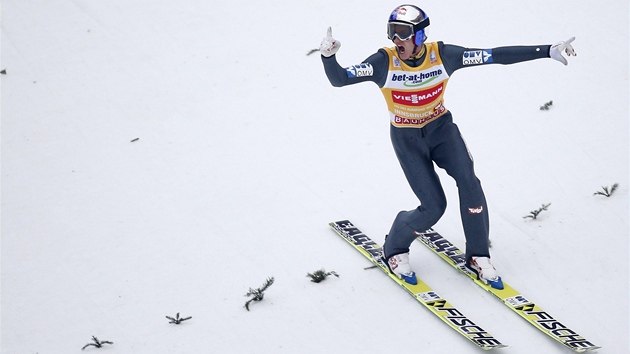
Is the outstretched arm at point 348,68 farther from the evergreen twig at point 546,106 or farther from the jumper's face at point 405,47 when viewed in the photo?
the evergreen twig at point 546,106

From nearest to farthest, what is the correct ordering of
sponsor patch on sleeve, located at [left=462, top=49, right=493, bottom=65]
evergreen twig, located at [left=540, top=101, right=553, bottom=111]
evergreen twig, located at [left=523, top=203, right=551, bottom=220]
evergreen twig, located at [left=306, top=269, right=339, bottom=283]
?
sponsor patch on sleeve, located at [left=462, top=49, right=493, bottom=65], evergreen twig, located at [left=306, top=269, right=339, bottom=283], evergreen twig, located at [left=523, top=203, right=551, bottom=220], evergreen twig, located at [left=540, top=101, right=553, bottom=111]

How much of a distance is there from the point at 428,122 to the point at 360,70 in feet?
2.53

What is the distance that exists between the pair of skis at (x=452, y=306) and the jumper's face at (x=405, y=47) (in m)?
1.84

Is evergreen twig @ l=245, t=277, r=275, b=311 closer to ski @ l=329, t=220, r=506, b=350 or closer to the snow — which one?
the snow

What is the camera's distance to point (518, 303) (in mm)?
7734

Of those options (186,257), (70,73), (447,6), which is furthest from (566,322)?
(70,73)

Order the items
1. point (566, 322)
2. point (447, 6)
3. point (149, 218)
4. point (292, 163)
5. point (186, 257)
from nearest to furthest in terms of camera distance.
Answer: point (566, 322)
point (186, 257)
point (149, 218)
point (292, 163)
point (447, 6)

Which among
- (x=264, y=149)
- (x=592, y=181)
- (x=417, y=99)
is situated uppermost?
(x=592, y=181)

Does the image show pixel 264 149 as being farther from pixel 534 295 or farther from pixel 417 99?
pixel 534 295

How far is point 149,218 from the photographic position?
9.56 m

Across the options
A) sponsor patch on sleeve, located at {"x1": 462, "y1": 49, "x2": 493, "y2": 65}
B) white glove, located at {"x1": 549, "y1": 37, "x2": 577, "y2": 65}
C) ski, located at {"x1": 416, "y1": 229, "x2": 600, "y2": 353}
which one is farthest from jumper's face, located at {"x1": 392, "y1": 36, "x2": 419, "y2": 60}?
ski, located at {"x1": 416, "y1": 229, "x2": 600, "y2": 353}

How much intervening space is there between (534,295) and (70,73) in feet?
24.0

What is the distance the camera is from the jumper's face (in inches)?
300

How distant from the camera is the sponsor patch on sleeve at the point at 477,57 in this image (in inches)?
303
